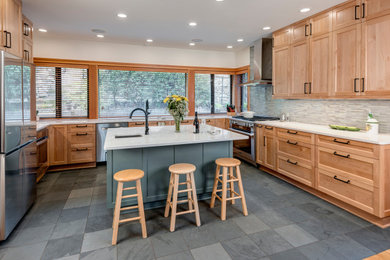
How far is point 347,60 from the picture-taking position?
301cm

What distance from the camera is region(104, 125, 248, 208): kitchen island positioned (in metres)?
2.61

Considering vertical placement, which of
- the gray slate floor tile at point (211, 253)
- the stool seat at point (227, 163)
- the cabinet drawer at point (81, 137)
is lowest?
the gray slate floor tile at point (211, 253)

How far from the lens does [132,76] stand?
18.0 ft

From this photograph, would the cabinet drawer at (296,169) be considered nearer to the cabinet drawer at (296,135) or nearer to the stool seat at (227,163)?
the cabinet drawer at (296,135)

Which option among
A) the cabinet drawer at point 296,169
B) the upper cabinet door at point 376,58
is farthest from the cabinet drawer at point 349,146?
the upper cabinet door at point 376,58

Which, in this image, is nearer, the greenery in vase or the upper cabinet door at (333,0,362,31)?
the upper cabinet door at (333,0,362,31)

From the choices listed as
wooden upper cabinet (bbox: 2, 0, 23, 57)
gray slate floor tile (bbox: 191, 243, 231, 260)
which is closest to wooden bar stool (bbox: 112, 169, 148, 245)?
gray slate floor tile (bbox: 191, 243, 231, 260)

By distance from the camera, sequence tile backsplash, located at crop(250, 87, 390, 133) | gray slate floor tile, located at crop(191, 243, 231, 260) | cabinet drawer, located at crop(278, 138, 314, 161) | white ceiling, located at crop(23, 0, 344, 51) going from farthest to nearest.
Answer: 1. cabinet drawer, located at crop(278, 138, 314, 161)
2. white ceiling, located at crop(23, 0, 344, 51)
3. tile backsplash, located at crop(250, 87, 390, 133)
4. gray slate floor tile, located at crop(191, 243, 231, 260)

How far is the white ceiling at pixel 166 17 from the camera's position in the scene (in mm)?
3068

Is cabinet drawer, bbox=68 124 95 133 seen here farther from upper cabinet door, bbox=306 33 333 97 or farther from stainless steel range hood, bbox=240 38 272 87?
upper cabinet door, bbox=306 33 333 97

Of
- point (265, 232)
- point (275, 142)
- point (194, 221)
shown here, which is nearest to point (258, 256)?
point (265, 232)

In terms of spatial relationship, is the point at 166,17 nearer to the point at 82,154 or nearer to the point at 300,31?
the point at 300,31

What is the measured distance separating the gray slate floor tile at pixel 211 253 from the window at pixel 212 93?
4333 millimetres

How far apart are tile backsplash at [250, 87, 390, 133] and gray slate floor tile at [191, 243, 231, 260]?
259cm
